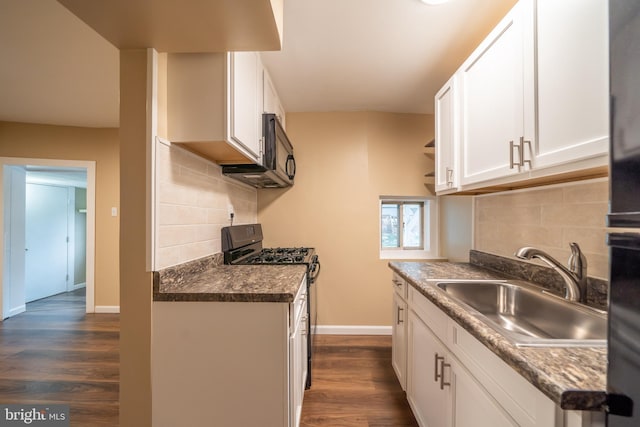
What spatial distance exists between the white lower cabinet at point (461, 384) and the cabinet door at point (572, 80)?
754 millimetres

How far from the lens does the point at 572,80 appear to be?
37.3 inches

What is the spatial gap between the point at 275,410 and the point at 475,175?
159 cm

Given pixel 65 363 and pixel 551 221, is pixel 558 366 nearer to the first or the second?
pixel 551 221

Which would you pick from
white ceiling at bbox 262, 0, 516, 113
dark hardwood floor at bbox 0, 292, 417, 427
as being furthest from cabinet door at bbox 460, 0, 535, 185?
dark hardwood floor at bbox 0, 292, 417, 427

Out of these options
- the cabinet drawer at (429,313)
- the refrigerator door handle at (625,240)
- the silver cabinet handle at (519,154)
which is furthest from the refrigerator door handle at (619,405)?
the silver cabinet handle at (519,154)

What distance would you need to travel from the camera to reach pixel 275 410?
4.00ft

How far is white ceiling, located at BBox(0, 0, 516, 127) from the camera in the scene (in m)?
1.52

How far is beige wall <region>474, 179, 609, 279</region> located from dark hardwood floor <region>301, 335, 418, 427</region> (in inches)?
48.4

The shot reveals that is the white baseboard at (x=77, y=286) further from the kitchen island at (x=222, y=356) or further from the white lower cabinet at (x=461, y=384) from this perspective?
the white lower cabinet at (x=461, y=384)

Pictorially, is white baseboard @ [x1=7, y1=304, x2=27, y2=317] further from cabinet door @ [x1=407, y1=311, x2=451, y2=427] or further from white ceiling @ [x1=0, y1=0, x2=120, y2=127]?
cabinet door @ [x1=407, y1=311, x2=451, y2=427]

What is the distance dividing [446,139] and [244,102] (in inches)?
53.5

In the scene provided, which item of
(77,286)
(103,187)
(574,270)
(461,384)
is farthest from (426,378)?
(77,286)

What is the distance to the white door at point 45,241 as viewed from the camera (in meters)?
4.09

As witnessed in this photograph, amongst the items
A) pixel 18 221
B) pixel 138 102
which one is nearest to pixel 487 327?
pixel 138 102
